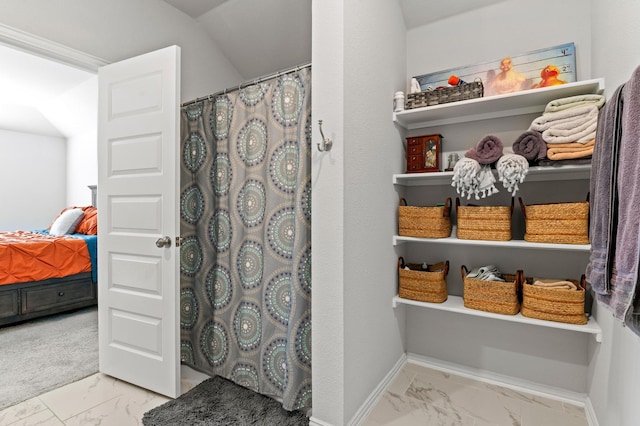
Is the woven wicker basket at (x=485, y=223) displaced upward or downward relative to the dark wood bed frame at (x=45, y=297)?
upward

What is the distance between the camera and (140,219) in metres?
2.04

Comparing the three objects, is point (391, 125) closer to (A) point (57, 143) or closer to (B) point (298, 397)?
(B) point (298, 397)

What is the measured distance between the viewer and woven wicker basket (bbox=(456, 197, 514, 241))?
182cm

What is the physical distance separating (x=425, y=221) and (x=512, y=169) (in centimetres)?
55

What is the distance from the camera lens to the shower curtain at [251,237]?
1.80 meters

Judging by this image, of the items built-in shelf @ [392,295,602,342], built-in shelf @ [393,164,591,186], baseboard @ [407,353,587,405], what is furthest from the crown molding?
baseboard @ [407,353,587,405]

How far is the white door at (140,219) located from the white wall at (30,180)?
5076mm

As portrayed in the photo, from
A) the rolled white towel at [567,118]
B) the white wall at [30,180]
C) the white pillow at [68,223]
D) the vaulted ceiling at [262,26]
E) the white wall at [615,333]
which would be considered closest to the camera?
the white wall at [615,333]

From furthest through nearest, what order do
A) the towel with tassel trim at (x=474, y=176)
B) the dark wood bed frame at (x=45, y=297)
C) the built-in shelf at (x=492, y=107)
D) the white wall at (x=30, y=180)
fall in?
the white wall at (x=30, y=180) < the dark wood bed frame at (x=45, y=297) < the towel with tassel trim at (x=474, y=176) < the built-in shelf at (x=492, y=107)

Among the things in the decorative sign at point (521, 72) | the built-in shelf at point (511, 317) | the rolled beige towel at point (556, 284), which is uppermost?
the decorative sign at point (521, 72)

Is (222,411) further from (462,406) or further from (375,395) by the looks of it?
(462,406)

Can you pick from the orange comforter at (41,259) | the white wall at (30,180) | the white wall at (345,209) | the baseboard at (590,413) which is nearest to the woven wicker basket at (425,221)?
the white wall at (345,209)

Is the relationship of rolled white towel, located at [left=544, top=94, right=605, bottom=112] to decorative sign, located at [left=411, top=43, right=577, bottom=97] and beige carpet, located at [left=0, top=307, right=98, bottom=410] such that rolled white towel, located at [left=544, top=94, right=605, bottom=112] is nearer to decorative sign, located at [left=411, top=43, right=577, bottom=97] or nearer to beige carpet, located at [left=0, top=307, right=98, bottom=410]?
decorative sign, located at [left=411, top=43, right=577, bottom=97]

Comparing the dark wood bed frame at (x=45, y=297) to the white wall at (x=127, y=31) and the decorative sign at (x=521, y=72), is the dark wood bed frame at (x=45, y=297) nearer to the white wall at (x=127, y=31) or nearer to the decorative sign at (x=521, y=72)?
the white wall at (x=127, y=31)
